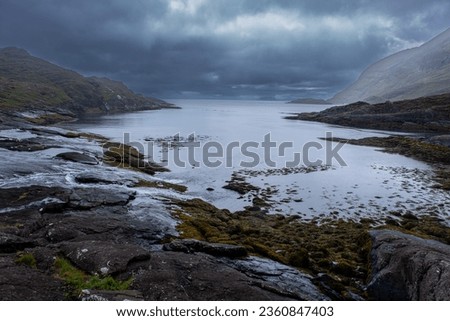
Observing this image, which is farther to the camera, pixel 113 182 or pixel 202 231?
pixel 113 182

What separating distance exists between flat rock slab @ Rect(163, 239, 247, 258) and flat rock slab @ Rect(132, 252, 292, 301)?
2.51m

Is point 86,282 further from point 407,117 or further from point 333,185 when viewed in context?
point 407,117

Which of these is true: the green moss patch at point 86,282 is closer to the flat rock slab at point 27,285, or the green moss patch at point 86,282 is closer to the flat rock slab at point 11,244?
the flat rock slab at point 27,285

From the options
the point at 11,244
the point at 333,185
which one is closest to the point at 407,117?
the point at 333,185

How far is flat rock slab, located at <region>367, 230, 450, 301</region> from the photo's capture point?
42.4ft

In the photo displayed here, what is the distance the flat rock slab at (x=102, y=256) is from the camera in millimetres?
13662

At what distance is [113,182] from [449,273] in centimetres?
3346

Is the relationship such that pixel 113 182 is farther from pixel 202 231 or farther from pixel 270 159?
pixel 270 159

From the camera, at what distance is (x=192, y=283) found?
44.6ft

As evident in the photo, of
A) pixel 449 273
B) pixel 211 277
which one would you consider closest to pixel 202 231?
pixel 211 277

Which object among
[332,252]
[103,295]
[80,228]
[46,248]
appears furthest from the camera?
[332,252]

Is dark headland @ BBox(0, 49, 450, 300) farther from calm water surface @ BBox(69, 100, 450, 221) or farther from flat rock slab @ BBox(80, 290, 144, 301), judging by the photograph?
calm water surface @ BBox(69, 100, 450, 221)

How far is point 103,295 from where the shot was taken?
10727 millimetres

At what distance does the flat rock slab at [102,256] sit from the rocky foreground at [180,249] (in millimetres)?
57
